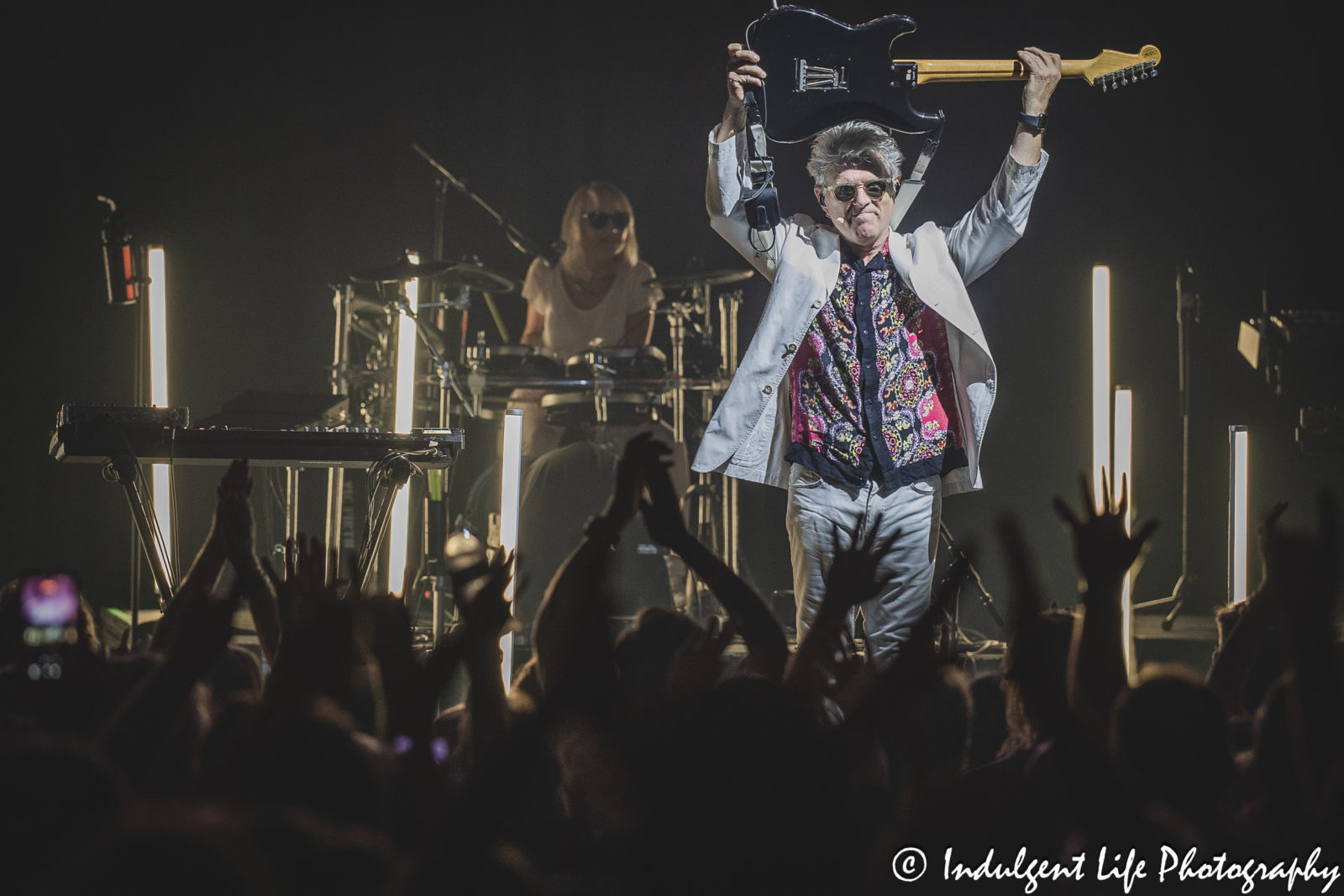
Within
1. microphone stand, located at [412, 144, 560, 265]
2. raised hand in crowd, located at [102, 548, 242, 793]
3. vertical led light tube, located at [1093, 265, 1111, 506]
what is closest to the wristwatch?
vertical led light tube, located at [1093, 265, 1111, 506]

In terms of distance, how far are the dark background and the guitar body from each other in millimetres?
2870

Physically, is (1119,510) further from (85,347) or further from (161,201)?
(161,201)

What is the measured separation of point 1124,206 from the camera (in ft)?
18.0

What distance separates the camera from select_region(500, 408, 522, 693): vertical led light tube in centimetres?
281

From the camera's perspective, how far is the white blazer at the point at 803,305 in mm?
2756

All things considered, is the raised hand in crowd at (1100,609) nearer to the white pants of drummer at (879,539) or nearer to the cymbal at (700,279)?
the white pants of drummer at (879,539)

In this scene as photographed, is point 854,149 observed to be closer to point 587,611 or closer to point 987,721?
point 987,721

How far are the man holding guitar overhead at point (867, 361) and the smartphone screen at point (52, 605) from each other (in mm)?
1523

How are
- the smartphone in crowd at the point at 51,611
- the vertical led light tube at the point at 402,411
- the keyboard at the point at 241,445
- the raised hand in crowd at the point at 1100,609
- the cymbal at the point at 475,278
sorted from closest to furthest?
the raised hand in crowd at the point at 1100,609
the smartphone in crowd at the point at 51,611
the keyboard at the point at 241,445
the vertical led light tube at the point at 402,411
the cymbal at the point at 475,278

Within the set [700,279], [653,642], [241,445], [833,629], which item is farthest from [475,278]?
[833,629]

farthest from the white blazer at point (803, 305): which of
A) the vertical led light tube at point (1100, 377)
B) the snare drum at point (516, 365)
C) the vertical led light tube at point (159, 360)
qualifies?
the snare drum at point (516, 365)

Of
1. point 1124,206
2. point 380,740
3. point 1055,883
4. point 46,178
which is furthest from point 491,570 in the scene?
point 1124,206

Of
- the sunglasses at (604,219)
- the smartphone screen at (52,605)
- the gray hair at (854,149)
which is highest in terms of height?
the sunglasses at (604,219)

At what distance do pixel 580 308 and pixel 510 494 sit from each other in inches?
128
